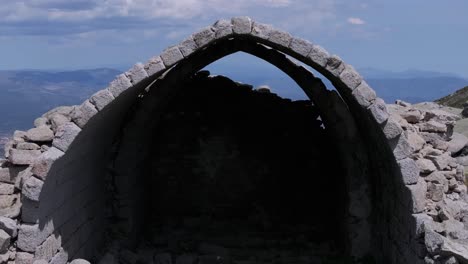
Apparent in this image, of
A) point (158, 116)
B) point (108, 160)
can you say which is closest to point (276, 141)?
point (158, 116)

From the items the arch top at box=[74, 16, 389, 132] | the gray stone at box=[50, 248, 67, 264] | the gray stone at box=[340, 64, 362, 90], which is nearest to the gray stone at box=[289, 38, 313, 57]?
the arch top at box=[74, 16, 389, 132]

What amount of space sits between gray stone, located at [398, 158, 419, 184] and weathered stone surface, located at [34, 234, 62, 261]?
15.5ft

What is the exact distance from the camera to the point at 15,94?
515ft

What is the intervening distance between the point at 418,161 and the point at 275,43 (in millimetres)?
2753

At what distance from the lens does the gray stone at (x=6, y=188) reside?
8.66m

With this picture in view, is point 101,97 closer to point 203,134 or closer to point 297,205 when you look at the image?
point 203,134

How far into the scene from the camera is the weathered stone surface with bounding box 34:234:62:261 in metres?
8.15

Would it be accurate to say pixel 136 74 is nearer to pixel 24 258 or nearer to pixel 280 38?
pixel 280 38

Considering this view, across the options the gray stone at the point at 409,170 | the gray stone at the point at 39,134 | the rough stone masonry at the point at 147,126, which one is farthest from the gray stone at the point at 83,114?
the gray stone at the point at 409,170

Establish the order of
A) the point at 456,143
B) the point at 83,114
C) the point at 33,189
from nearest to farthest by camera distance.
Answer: the point at 33,189, the point at 83,114, the point at 456,143

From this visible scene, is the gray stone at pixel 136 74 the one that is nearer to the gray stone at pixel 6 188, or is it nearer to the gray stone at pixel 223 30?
the gray stone at pixel 223 30

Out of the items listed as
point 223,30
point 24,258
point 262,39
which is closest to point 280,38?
point 262,39

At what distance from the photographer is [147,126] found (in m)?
12.1

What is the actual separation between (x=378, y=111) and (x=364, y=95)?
11.3 inches
